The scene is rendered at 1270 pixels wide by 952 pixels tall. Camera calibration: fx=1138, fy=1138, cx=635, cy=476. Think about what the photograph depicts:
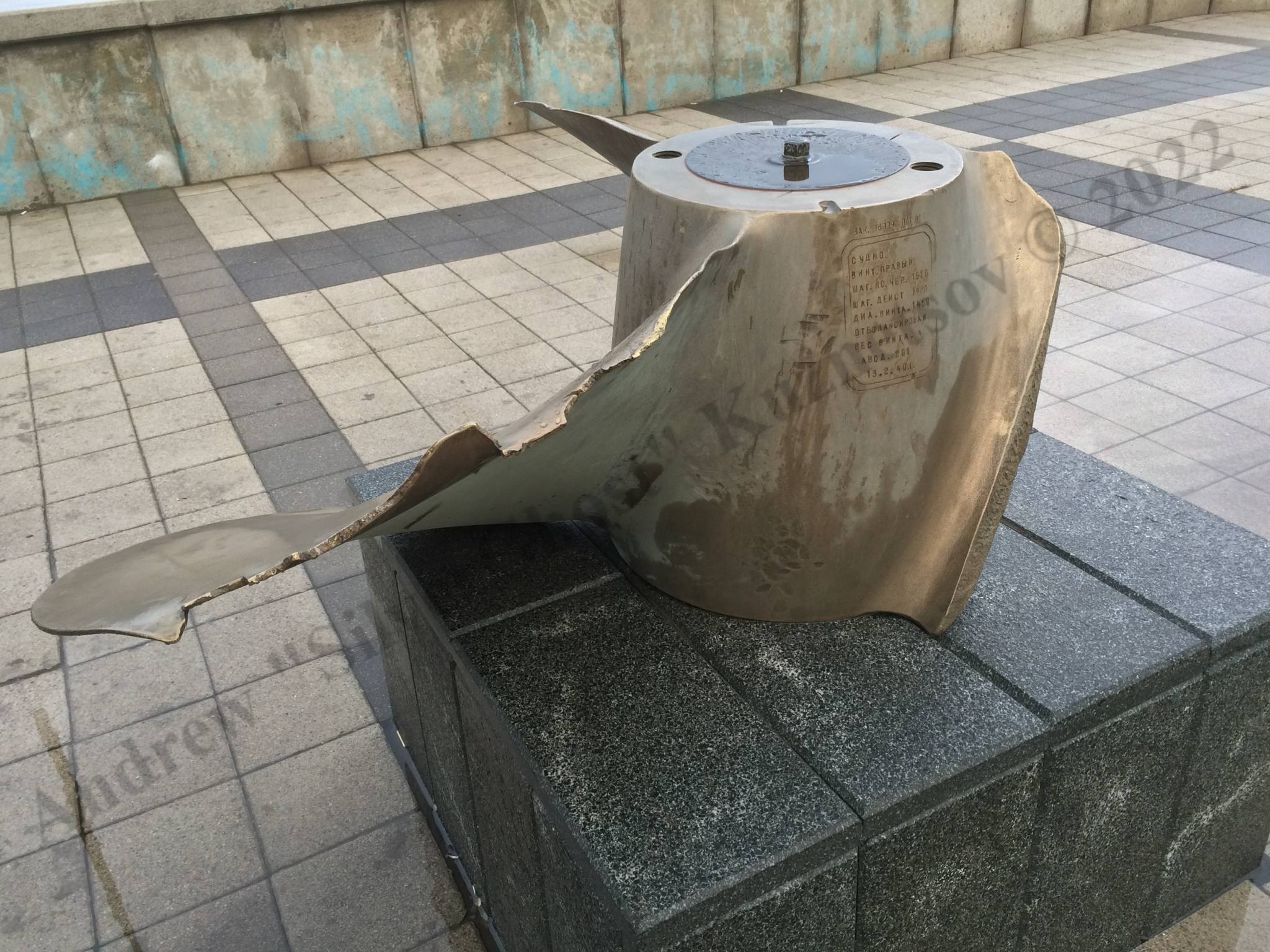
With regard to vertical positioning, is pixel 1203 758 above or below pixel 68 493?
above

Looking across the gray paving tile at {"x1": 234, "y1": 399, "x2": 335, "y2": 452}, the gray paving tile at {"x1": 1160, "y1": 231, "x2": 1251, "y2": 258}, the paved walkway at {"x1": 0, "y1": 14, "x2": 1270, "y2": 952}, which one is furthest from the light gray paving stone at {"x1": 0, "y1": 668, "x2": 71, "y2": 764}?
the gray paving tile at {"x1": 1160, "y1": 231, "x2": 1251, "y2": 258}

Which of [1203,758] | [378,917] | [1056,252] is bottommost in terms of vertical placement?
[378,917]

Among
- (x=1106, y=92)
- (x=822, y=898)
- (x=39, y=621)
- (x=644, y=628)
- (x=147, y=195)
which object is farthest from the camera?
(x=1106, y=92)

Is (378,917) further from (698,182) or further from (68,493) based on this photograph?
(68,493)

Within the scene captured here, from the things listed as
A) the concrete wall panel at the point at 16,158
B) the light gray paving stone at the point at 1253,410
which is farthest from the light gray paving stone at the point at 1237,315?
the concrete wall panel at the point at 16,158

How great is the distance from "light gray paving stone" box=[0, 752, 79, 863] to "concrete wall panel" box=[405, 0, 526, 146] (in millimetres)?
8005

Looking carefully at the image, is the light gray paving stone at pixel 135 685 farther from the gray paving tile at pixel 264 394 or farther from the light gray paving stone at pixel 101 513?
the gray paving tile at pixel 264 394

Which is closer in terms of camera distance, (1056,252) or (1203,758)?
(1056,252)

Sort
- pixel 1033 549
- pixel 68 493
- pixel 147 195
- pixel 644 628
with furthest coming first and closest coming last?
pixel 147 195 < pixel 68 493 < pixel 1033 549 < pixel 644 628

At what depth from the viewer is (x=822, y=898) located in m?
2.22

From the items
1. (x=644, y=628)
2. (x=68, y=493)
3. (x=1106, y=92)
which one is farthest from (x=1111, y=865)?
(x=1106, y=92)

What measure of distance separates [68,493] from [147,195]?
532 cm

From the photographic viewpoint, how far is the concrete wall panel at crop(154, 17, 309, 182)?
9.48m

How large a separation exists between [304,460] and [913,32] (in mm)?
9835
